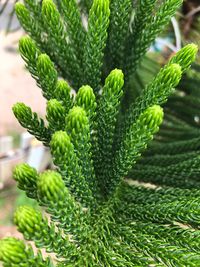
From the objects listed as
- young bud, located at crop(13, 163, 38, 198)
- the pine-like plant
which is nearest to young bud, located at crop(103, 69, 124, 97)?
the pine-like plant

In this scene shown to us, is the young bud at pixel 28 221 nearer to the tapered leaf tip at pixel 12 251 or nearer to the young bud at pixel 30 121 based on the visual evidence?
the tapered leaf tip at pixel 12 251

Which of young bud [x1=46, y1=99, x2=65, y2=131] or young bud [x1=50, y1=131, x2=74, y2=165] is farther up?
young bud [x1=46, y1=99, x2=65, y2=131]

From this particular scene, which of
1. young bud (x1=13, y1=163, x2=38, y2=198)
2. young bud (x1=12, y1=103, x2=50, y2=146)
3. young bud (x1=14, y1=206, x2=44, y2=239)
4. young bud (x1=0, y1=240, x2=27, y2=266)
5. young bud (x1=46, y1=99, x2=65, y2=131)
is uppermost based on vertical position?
young bud (x1=12, y1=103, x2=50, y2=146)

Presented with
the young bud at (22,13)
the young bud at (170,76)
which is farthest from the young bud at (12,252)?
the young bud at (22,13)

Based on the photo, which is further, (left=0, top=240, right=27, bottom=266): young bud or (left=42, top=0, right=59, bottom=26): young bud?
(left=42, top=0, right=59, bottom=26): young bud

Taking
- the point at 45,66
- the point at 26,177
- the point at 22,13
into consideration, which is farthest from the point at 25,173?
the point at 22,13

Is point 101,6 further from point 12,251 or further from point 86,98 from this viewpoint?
point 12,251

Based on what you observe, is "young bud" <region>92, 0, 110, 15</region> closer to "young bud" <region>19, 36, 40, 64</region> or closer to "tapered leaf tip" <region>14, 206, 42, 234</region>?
"young bud" <region>19, 36, 40, 64</region>

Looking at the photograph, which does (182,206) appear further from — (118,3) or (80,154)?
(118,3)

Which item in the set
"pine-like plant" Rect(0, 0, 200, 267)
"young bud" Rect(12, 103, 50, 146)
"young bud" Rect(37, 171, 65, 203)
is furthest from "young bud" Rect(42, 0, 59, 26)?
"young bud" Rect(37, 171, 65, 203)
